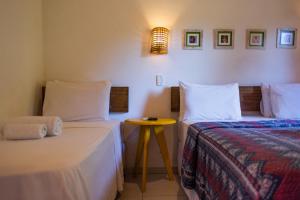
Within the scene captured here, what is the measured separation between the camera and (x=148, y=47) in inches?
106

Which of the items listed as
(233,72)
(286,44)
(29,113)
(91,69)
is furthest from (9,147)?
(286,44)

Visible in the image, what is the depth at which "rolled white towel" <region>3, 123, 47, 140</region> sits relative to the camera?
1560 millimetres

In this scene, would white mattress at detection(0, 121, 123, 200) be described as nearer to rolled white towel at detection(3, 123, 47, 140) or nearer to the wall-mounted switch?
rolled white towel at detection(3, 123, 47, 140)

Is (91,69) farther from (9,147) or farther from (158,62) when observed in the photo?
(9,147)

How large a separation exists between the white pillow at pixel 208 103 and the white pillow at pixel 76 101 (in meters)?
0.84

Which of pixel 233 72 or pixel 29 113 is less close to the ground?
pixel 233 72

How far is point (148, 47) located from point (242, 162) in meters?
1.90

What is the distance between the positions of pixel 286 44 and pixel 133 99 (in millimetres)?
1922

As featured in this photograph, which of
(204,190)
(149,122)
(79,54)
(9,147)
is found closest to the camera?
(9,147)

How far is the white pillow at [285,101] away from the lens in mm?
2479

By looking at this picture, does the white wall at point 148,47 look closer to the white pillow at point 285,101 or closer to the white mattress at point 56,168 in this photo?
the white pillow at point 285,101

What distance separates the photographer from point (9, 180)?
3.32 ft

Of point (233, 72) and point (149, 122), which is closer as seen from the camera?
point (149, 122)

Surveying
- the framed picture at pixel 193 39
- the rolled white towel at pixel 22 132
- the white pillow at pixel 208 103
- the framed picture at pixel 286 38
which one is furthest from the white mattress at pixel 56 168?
the framed picture at pixel 286 38
